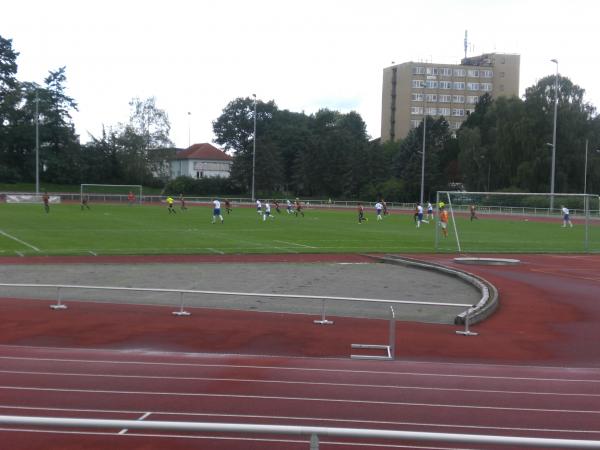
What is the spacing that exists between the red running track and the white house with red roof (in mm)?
109349

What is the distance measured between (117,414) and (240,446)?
176 cm

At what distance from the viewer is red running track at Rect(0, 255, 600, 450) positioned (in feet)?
24.6

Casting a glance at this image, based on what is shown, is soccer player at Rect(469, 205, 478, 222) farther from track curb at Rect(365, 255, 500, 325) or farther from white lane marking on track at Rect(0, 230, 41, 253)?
white lane marking on track at Rect(0, 230, 41, 253)

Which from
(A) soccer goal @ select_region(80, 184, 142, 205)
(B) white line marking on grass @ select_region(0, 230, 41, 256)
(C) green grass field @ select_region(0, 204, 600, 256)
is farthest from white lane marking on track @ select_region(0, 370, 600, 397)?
(A) soccer goal @ select_region(80, 184, 142, 205)

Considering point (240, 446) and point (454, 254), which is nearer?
point (240, 446)

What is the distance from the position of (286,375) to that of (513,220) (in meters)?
29.3

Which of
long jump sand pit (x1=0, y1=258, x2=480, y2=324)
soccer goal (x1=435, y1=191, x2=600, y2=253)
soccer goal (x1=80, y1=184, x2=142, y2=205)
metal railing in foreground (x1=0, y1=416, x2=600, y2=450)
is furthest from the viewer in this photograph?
soccer goal (x1=80, y1=184, x2=142, y2=205)

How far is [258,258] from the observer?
25.7 meters

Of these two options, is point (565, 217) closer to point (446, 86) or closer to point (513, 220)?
point (513, 220)

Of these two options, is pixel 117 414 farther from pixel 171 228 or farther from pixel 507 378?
pixel 171 228

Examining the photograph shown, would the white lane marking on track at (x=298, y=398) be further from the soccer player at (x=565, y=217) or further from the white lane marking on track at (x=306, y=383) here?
the soccer player at (x=565, y=217)

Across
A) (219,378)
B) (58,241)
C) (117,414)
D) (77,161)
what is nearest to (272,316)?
(219,378)

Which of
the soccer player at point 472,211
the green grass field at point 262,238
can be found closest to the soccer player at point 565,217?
the green grass field at point 262,238

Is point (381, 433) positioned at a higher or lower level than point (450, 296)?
higher
